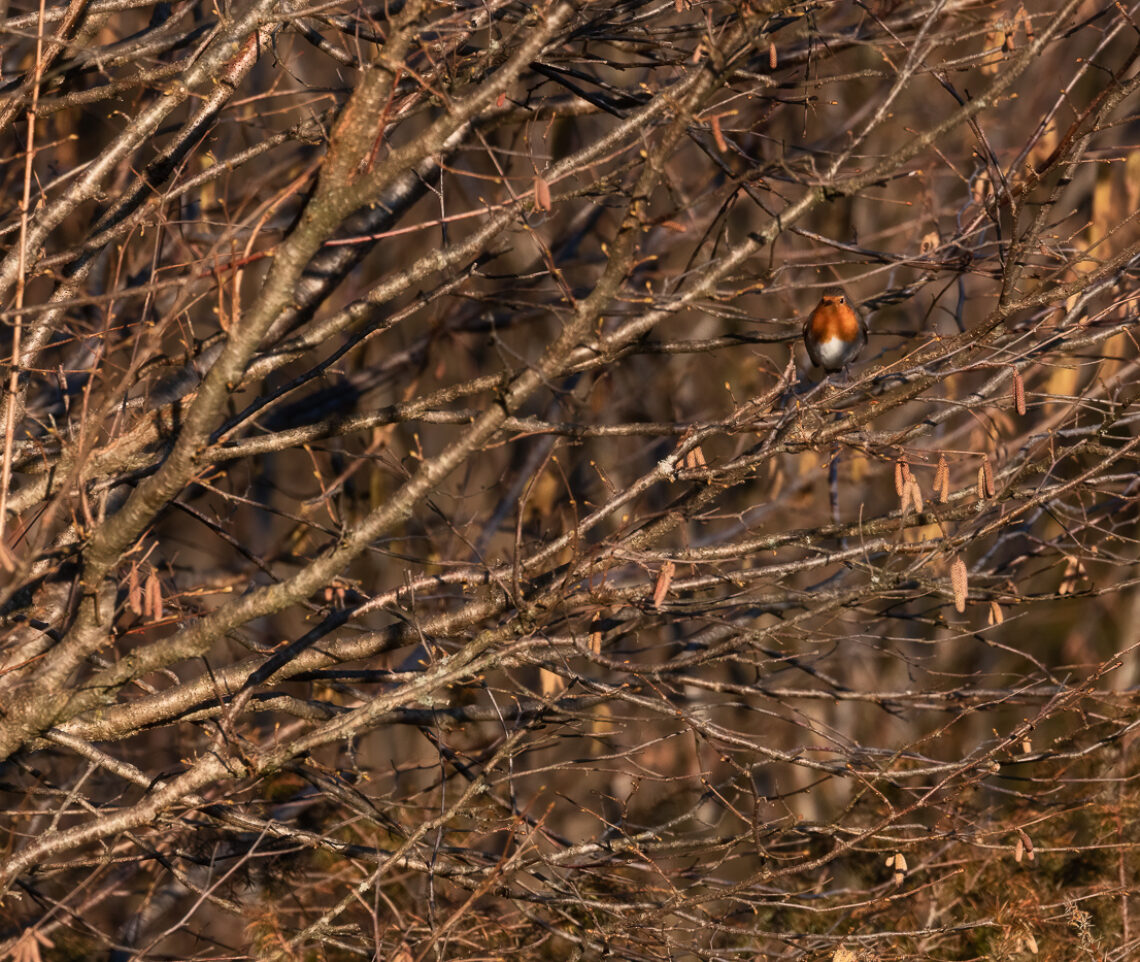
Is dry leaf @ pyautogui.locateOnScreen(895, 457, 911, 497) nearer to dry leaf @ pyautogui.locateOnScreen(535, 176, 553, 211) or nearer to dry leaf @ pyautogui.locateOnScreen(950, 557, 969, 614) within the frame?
dry leaf @ pyautogui.locateOnScreen(950, 557, 969, 614)

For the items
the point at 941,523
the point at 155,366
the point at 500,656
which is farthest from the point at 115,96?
the point at 941,523

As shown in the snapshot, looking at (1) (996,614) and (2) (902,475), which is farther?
(1) (996,614)

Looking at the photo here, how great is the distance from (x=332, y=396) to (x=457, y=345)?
138 cm

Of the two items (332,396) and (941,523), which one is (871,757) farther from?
(332,396)

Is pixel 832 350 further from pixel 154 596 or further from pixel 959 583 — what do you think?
pixel 154 596

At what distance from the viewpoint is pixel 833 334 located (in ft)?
15.2

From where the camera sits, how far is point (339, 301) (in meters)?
7.73

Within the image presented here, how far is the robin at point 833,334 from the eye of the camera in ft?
15.2

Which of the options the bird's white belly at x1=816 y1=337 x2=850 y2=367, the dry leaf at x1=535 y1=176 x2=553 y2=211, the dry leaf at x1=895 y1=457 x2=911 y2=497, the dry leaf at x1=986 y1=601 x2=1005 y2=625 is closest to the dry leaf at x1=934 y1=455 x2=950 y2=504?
the dry leaf at x1=895 y1=457 x2=911 y2=497

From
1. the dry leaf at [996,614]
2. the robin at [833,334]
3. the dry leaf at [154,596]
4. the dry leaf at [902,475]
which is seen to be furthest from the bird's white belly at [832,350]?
the dry leaf at [154,596]

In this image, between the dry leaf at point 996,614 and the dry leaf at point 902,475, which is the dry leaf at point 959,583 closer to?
the dry leaf at point 902,475

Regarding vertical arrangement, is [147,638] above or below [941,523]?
below

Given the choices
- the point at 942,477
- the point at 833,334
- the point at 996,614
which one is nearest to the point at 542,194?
the point at 942,477

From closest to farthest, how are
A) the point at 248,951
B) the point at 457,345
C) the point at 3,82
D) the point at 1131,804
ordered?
the point at 3,82 → the point at 248,951 → the point at 1131,804 → the point at 457,345
